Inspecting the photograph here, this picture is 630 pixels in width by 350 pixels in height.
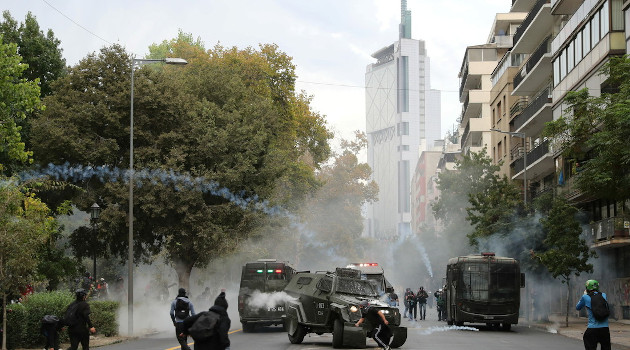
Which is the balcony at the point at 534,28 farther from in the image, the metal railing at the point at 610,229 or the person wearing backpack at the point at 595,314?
the person wearing backpack at the point at 595,314

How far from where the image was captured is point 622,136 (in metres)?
23.6

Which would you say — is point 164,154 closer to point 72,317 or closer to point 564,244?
point 564,244

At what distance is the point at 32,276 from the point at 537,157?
38084 mm

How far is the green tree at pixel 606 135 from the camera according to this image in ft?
77.0

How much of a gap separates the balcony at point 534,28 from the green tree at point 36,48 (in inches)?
1123

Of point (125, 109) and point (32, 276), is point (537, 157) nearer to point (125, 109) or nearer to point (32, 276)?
point (125, 109)

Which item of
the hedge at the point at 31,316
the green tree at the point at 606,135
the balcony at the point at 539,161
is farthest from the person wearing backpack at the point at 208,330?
the balcony at the point at 539,161

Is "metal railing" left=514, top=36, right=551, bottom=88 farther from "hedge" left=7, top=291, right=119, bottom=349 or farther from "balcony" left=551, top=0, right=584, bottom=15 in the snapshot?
"hedge" left=7, top=291, right=119, bottom=349

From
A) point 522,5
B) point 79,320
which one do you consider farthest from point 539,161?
point 79,320

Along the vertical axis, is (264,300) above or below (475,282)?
below

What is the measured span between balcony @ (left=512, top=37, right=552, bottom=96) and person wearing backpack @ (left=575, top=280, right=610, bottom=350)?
38995 mm

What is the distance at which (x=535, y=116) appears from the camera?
56.2 meters

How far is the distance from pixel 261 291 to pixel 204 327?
69.9 ft

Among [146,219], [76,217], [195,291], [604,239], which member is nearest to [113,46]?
[146,219]
